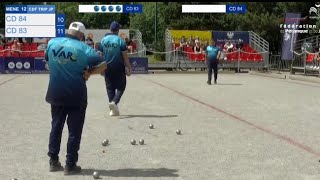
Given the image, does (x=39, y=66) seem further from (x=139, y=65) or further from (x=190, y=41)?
(x=190, y=41)

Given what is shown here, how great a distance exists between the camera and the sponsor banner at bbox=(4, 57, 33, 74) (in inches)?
1175

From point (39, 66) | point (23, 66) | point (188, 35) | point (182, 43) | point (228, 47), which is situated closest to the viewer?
point (23, 66)

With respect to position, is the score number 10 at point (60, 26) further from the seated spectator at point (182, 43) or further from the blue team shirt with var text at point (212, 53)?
the blue team shirt with var text at point (212, 53)

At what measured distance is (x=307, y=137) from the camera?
873 cm

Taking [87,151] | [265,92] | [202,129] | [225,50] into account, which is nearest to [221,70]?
[225,50]

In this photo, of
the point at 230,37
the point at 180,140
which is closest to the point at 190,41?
the point at 230,37

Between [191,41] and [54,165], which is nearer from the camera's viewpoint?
[54,165]

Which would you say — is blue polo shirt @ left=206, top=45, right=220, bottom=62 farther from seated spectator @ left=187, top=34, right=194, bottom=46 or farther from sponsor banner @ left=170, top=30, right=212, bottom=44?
sponsor banner @ left=170, top=30, right=212, bottom=44

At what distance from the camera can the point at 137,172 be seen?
625 cm

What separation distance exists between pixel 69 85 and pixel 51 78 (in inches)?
9.3

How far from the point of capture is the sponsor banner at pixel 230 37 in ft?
123

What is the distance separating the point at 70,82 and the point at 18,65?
82.0 ft

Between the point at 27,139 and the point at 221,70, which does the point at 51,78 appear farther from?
the point at 221,70

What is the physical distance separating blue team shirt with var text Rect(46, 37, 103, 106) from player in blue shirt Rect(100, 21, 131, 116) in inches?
193
